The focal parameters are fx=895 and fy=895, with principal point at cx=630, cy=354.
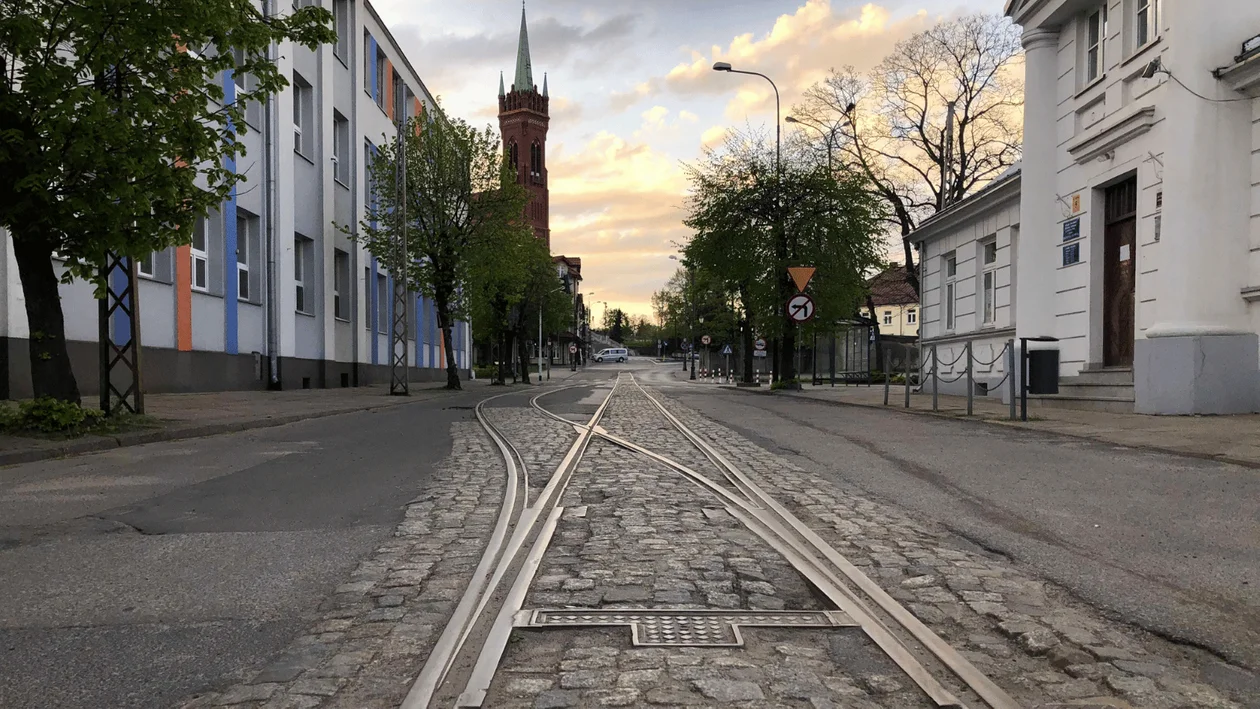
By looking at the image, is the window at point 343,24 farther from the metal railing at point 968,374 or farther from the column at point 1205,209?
the column at point 1205,209

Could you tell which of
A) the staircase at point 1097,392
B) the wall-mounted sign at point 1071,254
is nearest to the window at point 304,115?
the wall-mounted sign at point 1071,254

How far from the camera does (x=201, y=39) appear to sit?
10352mm

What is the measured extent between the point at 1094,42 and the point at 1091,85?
1041 mm

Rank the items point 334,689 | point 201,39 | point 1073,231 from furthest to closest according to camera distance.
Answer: point 1073,231 < point 201,39 < point 334,689

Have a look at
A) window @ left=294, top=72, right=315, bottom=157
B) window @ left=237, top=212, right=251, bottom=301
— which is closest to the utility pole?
window @ left=294, top=72, right=315, bottom=157

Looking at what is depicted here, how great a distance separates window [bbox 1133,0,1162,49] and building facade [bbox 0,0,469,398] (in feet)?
45.1

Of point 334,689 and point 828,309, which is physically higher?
point 828,309

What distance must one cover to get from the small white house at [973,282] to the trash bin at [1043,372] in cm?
453

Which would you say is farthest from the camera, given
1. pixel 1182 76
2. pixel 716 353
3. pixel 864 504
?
pixel 716 353

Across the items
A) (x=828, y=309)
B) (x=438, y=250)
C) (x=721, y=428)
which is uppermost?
(x=438, y=250)

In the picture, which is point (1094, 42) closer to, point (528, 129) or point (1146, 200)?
point (1146, 200)

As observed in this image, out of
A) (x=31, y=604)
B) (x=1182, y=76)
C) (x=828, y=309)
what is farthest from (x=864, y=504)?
(x=828, y=309)

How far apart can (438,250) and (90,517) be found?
24.9 m

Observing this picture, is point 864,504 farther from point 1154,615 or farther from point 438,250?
point 438,250
